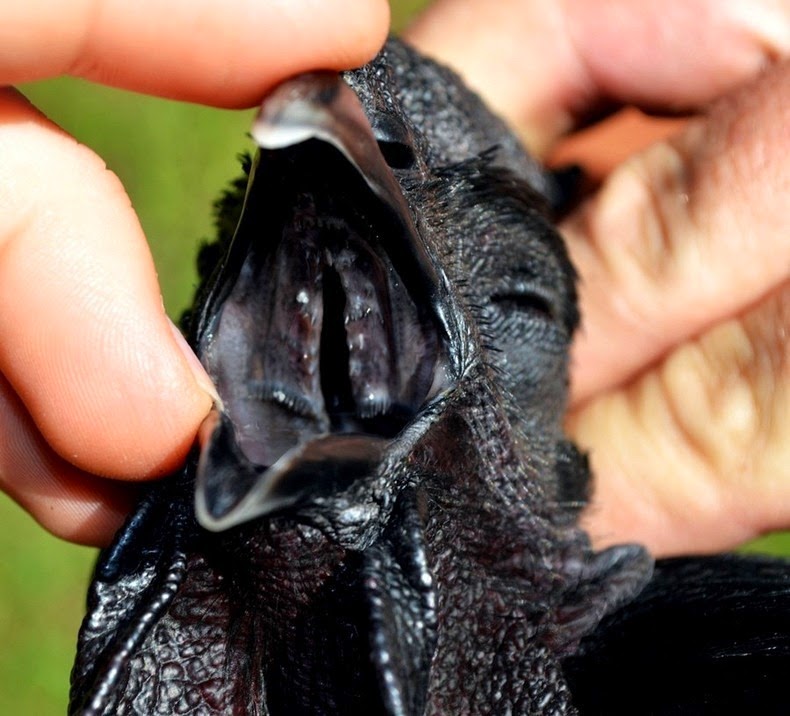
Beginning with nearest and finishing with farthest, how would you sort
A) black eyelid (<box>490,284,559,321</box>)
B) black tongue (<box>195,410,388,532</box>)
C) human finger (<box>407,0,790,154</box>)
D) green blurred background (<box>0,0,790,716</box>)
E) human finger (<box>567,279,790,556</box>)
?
black tongue (<box>195,410,388,532</box>) < black eyelid (<box>490,284,559,321</box>) < human finger (<box>567,279,790,556</box>) < human finger (<box>407,0,790,154</box>) < green blurred background (<box>0,0,790,716</box>)

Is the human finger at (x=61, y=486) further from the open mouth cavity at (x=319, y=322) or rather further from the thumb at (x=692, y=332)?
the thumb at (x=692, y=332)

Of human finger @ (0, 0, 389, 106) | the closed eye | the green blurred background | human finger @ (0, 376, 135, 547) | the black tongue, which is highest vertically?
human finger @ (0, 0, 389, 106)

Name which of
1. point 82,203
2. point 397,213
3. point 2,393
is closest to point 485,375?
point 397,213

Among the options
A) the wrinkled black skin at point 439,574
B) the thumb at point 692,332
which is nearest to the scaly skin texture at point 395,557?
the wrinkled black skin at point 439,574

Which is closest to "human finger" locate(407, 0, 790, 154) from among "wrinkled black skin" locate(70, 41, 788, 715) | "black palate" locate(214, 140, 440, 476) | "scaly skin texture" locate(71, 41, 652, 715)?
"wrinkled black skin" locate(70, 41, 788, 715)

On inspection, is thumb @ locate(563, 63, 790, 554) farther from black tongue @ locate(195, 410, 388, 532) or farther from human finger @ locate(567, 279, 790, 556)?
black tongue @ locate(195, 410, 388, 532)

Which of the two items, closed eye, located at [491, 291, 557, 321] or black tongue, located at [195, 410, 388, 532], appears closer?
black tongue, located at [195, 410, 388, 532]
